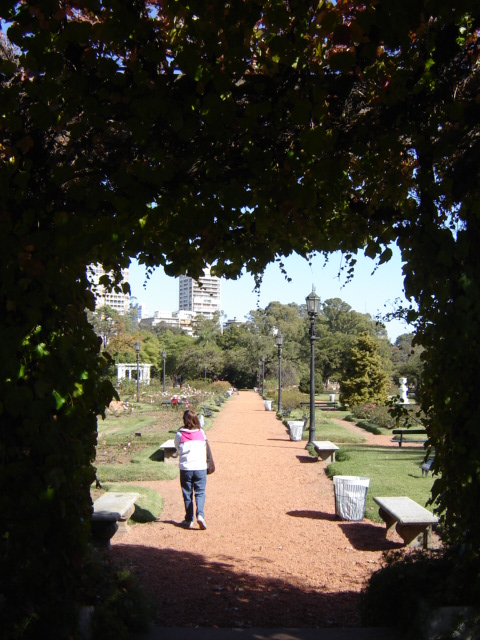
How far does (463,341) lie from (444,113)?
1.19m

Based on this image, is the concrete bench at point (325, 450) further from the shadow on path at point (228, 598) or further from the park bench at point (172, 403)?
the park bench at point (172, 403)

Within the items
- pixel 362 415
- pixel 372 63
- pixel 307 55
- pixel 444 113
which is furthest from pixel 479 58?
pixel 362 415

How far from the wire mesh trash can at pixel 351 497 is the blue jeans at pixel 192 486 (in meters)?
1.77

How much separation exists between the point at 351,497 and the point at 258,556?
203 cm

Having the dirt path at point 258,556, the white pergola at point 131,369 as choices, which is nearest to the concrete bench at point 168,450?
the dirt path at point 258,556

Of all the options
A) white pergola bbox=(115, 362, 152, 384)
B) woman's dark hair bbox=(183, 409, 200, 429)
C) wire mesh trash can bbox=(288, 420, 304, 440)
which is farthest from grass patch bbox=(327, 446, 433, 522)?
white pergola bbox=(115, 362, 152, 384)

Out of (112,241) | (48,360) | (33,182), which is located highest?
(33,182)

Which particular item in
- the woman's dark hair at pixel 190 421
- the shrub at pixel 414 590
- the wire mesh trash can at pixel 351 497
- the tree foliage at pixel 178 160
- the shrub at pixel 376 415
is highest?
the tree foliage at pixel 178 160

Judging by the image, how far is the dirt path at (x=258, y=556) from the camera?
4.82 metres

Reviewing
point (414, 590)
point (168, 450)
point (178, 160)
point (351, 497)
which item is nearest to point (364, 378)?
point (168, 450)

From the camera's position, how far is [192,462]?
7699mm

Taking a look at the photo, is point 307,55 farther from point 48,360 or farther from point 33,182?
point 48,360

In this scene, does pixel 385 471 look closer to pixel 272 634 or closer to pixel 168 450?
pixel 168 450

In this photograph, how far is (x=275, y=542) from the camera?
282 inches
